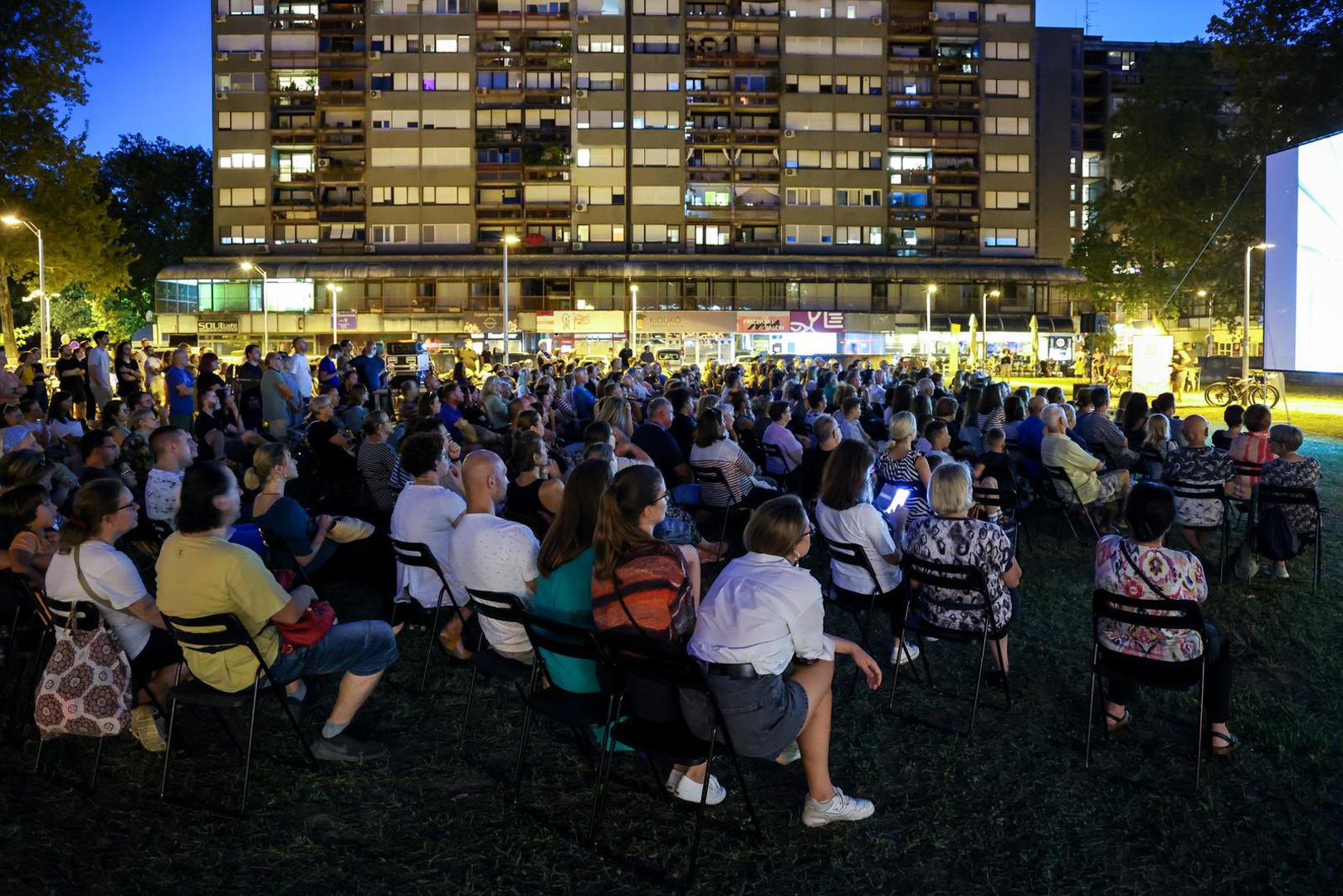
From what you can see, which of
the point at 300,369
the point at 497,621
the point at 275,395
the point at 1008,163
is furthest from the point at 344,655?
the point at 1008,163

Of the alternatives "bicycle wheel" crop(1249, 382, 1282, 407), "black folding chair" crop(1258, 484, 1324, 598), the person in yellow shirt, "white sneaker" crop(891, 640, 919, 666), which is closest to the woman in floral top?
"white sneaker" crop(891, 640, 919, 666)

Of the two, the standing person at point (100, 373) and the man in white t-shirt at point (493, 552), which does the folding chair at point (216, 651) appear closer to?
the man in white t-shirt at point (493, 552)

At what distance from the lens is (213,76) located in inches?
2509

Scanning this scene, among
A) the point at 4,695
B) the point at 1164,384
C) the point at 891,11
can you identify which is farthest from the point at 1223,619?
the point at 891,11

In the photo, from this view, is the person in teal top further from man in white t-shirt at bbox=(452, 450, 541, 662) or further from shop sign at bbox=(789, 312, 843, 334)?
shop sign at bbox=(789, 312, 843, 334)

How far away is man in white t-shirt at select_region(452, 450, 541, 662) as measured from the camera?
4.71 m

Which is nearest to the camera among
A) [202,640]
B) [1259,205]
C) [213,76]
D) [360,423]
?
[202,640]

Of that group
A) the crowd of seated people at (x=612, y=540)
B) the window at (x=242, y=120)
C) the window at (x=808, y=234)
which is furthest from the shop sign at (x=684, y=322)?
the crowd of seated people at (x=612, y=540)

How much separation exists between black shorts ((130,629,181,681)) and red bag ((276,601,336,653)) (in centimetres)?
71

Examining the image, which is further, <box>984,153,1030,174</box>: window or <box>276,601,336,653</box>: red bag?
<box>984,153,1030,174</box>: window

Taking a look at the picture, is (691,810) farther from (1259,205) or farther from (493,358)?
(1259,205)

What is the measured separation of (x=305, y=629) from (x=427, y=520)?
4.64ft

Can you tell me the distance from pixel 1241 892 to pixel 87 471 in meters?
7.38

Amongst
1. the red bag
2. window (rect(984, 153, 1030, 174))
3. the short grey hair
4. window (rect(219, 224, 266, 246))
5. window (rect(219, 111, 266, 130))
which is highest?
window (rect(219, 111, 266, 130))
